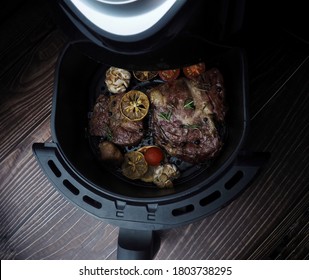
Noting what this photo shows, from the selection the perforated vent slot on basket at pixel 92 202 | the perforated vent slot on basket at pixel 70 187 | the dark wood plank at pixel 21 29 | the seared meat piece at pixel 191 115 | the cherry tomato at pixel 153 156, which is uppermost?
the dark wood plank at pixel 21 29

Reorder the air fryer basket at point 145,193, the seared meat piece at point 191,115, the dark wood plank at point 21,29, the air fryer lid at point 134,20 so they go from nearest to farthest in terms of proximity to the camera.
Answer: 1. the air fryer lid at point 134,20
2. the air fryer basket at point 145,193
3. the seared meat piece at point 191,115
4. the dark wood plank at point 21,29

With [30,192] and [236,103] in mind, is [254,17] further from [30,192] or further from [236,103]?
[30,192]

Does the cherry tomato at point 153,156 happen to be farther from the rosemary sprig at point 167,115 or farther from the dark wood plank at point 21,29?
the dark wood plank at point 21,29

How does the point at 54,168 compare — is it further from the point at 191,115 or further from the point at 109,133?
the point at 191,115

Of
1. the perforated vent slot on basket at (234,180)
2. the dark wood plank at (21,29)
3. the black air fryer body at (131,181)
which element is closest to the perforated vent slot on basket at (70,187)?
the black air fryer body at (131,181)

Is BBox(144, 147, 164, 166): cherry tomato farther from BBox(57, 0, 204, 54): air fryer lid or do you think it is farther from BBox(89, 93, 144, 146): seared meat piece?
BBox(57, 0, 204, 54): air fryer lid
